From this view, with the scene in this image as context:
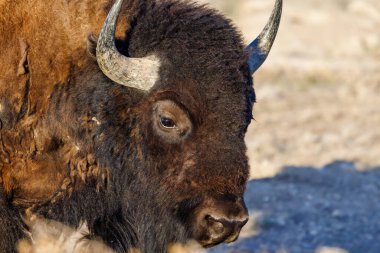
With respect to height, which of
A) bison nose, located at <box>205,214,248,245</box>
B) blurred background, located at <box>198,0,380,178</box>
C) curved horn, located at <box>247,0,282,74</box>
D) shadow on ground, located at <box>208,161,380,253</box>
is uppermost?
curved horn, located at <box>247,0,282,74</box>

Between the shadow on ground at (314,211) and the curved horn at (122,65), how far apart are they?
8.04ft

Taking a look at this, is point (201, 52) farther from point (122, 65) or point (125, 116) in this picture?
point (125, 116)

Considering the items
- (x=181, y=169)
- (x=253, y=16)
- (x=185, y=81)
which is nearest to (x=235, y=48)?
(x=185, y=81)

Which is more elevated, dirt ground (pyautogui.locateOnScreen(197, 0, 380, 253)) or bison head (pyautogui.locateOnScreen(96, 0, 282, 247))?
bison head (pyautogui.locateOnScreen(96, 0, 282, 247))

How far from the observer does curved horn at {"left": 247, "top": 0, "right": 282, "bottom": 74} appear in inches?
266

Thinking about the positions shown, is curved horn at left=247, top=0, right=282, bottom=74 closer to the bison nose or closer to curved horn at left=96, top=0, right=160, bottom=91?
curved horn at left=96, top=0, right=160, bottom=91

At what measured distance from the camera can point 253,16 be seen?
20.0 meters

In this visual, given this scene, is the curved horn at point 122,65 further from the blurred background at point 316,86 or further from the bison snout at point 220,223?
the blurred background at point 316,86

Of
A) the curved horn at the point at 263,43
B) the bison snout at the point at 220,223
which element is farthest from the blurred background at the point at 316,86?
the bison snout at the point at 220,223

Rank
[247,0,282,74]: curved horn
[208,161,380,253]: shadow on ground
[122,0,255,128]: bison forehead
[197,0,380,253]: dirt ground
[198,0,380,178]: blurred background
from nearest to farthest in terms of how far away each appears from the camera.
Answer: [122,0,255,128]: bison forehead
[247,0,282,74]: curved horn
[208,161,380,253]: shadow on ground
[197,0,380,253]: dirt ground
[198,0,380,178]: blurred background

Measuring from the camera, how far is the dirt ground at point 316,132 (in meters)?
9.47

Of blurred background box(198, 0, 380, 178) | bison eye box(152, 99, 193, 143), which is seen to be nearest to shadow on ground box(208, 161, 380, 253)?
blurred background box(198, 0, 380, 178)

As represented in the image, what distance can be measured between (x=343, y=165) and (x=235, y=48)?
5865mm

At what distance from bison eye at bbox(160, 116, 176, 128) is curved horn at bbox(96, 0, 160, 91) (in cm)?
23
